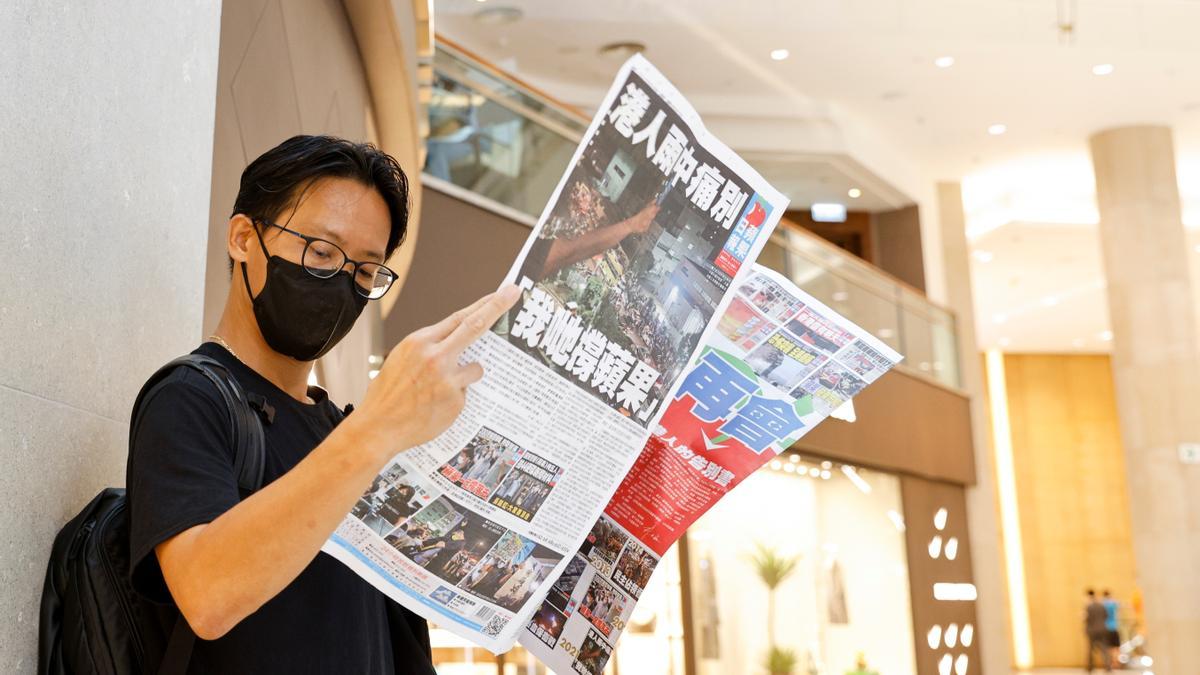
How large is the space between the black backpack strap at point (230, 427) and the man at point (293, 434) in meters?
0.02

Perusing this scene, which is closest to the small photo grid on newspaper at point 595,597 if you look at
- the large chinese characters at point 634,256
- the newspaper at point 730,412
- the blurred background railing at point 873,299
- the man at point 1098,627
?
the newspaper at point 730,412

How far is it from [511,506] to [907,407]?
41.6 feet

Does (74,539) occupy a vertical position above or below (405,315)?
below

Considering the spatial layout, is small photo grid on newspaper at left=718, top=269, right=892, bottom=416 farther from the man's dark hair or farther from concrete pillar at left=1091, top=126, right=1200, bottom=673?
concrete pillar at left=1091, top=126, right=1200, bottom=673

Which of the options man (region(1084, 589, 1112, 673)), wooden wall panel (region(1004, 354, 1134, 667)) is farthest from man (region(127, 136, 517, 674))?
wooden wall panel (region(1004, 354, 1134, 667))

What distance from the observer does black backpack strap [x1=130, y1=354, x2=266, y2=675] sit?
93cm

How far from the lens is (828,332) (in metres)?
1.42

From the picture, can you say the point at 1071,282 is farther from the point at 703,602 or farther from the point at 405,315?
the point at 405,315

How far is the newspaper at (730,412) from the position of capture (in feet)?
4.57

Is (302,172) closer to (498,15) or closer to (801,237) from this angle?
(498,15)

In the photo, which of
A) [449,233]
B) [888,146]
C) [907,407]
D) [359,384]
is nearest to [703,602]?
[907,407]

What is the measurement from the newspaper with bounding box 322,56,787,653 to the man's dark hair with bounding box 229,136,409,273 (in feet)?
0.64

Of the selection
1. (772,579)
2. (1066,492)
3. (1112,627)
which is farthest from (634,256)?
(1066,492)

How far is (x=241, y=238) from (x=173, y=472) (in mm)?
346
